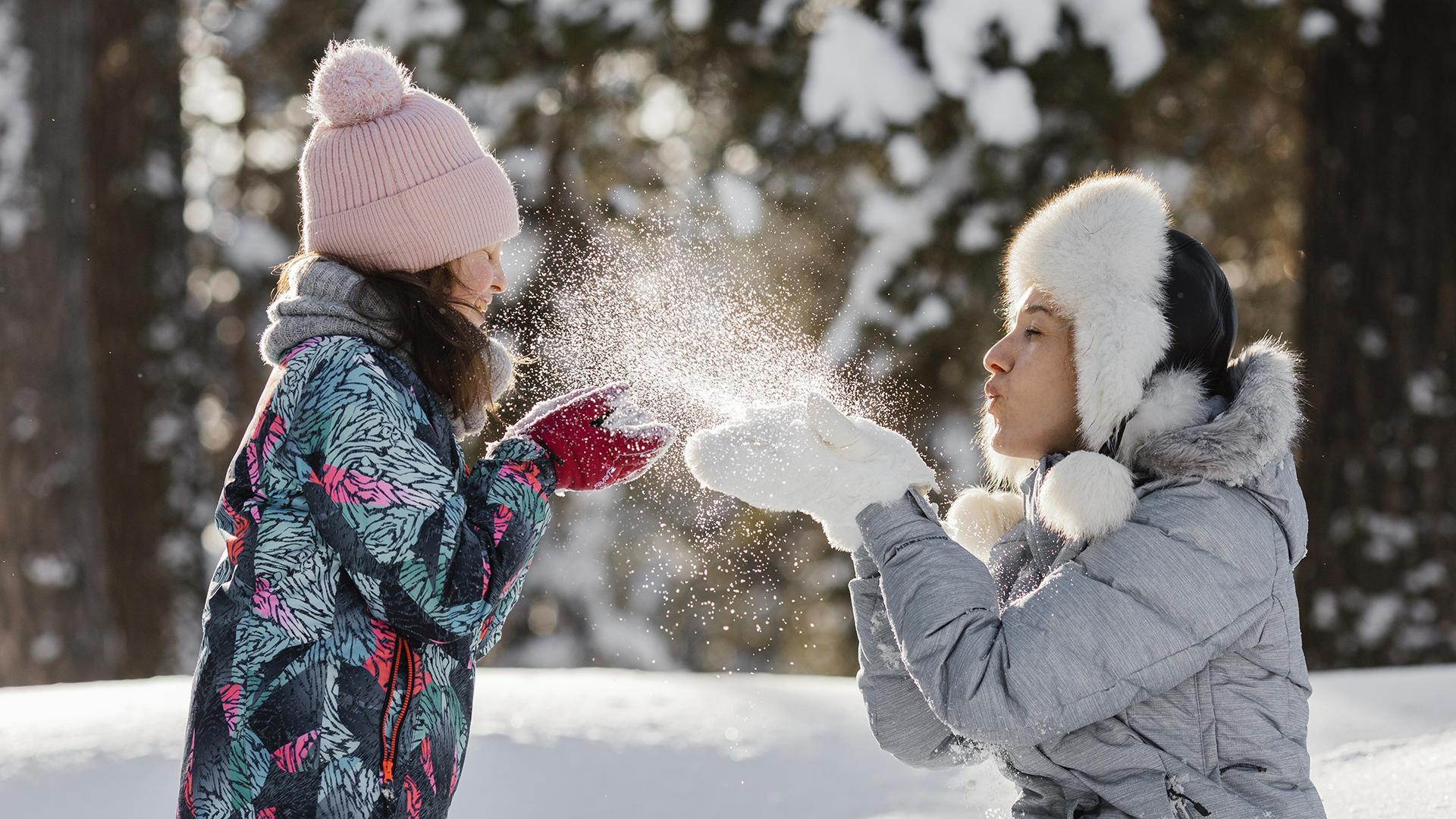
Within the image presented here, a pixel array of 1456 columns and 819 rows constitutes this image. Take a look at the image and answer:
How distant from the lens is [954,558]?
6.15ft

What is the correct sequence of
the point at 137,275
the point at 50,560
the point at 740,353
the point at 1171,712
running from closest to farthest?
the point at 1171,712 < the point at 740,353 < the point at 50,560 < the point at 137,275

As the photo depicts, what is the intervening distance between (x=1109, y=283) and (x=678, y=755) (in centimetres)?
197

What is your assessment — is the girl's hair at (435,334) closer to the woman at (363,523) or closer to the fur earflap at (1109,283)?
the woman at (363,523)

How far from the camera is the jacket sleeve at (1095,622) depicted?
177cm

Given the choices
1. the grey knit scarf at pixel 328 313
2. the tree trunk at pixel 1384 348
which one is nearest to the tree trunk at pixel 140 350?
the grey knit scarf at pixel 328 313

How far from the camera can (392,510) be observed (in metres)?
1.77

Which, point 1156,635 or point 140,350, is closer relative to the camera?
point 1156,635

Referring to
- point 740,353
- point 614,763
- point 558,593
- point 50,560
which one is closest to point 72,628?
point 50,560

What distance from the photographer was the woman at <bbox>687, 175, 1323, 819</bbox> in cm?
178

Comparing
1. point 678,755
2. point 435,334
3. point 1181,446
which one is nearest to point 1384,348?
point 678,755

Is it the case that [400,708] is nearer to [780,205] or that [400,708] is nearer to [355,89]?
[355,89]

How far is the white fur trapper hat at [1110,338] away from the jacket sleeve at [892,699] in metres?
0.33

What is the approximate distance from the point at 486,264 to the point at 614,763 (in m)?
1.61

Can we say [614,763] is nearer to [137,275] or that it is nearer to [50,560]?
[50,560]
